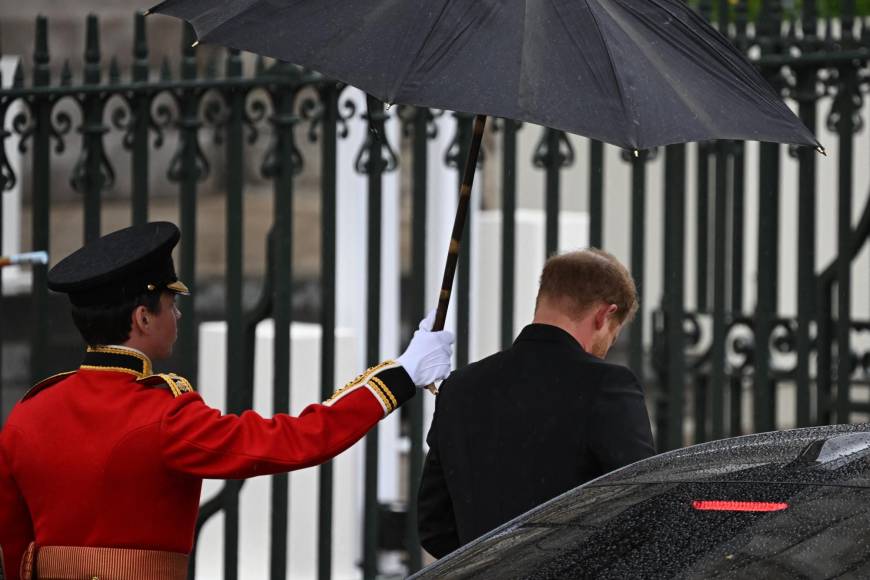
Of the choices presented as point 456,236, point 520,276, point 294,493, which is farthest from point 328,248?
point 520,276

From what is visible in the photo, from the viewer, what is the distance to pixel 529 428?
358 centimetres

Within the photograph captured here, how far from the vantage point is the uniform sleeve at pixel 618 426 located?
346cm

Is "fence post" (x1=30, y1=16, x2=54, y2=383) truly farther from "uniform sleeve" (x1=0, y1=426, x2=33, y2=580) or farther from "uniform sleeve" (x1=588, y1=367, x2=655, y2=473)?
"uniform sleeve" (x1=588, y1=367, x2=655, y2=473)

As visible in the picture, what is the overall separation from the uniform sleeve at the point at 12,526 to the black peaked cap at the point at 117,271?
0.36 metres

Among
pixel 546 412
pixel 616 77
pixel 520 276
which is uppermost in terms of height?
pixel 616 77

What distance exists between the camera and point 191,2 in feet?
12.4

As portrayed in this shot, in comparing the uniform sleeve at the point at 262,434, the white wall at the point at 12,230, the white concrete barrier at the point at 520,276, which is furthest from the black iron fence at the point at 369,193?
the white wall at the point at 12,230

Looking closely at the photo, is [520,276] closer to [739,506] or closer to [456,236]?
[456,236]

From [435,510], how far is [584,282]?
0.64 meters

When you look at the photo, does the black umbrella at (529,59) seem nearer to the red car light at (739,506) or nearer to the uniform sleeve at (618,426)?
the uniform sleeve at (618,426)

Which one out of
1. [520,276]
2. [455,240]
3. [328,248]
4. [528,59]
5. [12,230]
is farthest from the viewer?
[520,276]

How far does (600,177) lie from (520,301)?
11.3 ft

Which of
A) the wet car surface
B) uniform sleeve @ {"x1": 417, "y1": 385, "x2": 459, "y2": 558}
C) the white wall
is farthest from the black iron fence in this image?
the white wall

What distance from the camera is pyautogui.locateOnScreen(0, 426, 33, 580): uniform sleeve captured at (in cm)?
349
